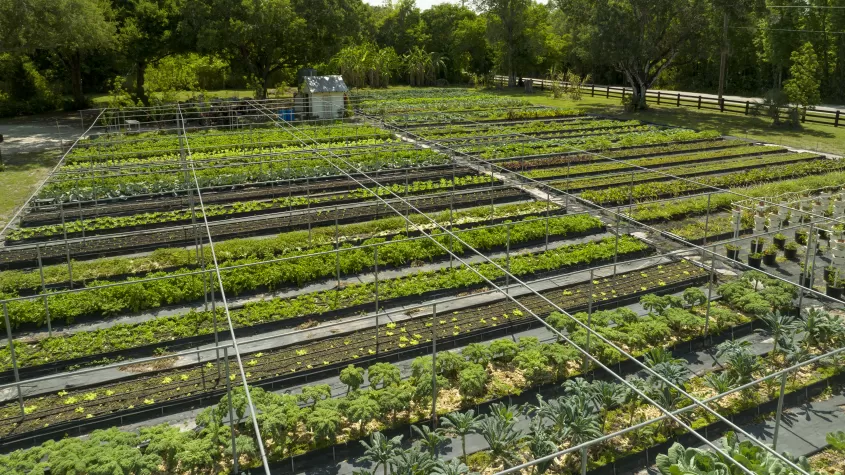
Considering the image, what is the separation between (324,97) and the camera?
126 ft

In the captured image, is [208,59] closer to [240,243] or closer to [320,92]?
[320,92]

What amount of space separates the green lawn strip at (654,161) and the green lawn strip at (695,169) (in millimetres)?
531

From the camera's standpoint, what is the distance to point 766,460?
7766 mm

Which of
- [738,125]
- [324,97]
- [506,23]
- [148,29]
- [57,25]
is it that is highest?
[506,23]

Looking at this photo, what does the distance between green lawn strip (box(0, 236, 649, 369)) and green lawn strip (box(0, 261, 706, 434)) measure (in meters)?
1.21

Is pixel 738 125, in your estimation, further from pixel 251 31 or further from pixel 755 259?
pixel 251 31

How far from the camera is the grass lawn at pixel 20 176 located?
22.4 meters

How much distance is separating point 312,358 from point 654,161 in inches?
818

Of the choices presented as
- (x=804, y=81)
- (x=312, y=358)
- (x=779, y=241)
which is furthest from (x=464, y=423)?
(x=804, y=81)

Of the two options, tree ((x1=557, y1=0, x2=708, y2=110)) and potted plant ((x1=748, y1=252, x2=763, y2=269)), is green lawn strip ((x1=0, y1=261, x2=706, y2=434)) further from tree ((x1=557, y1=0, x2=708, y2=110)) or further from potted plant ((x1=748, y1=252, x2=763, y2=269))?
tree ((x1=557, y1=0, x2=708, y2=110))

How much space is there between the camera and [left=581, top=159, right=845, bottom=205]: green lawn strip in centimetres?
2228

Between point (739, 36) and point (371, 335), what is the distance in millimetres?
59962

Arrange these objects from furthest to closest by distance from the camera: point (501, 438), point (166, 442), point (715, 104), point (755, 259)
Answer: point (715, 104), point (755, 259), point (501, 438), point (166, 442)

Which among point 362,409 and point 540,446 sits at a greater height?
point 362,409
